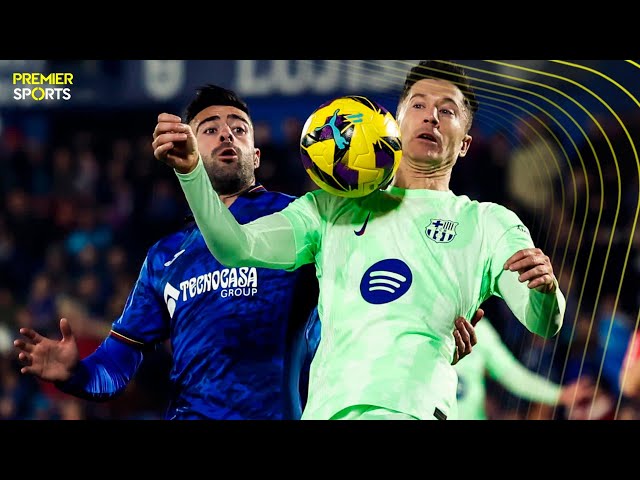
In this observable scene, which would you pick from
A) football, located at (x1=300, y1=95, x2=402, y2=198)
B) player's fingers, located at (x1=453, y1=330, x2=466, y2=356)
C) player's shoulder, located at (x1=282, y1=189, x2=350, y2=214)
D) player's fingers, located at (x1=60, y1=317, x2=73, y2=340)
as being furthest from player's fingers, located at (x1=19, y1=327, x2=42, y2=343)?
player's fingers, located at (x1=453, y1=330, x2=466, y2=356)

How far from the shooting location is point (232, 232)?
4086 millimetres

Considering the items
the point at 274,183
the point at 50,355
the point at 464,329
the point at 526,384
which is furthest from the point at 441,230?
the point at 526,384

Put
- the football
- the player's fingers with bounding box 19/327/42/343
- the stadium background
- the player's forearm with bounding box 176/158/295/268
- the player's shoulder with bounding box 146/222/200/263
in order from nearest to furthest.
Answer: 1. the player's forearm with bounding box 176/158/295/268
2. the football
3. the player's fingers with bounding box 19/327/42/343
4. the player's shoulder with bounding box 146/222/200/263
5. the stadium background

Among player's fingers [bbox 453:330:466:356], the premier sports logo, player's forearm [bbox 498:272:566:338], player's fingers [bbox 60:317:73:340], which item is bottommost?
player's fingers [bbox 453:330:466:356]

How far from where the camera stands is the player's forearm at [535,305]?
406 cm

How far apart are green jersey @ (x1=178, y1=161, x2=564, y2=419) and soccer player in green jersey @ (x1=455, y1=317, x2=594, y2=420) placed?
206cm

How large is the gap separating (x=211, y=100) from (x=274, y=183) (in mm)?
1301

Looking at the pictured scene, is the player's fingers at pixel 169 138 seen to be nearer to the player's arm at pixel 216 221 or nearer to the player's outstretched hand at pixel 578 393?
the player's arm at pixel 216 221

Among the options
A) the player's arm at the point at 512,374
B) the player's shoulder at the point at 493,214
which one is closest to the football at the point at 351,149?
the player's shoulder at the point at 493,214

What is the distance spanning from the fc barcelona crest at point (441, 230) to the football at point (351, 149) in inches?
9.4

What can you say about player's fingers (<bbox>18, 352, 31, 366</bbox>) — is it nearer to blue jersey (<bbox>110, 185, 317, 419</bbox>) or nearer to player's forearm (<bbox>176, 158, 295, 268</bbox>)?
blue jersey (<bbox>110, 185, 317, 419</bbox>)

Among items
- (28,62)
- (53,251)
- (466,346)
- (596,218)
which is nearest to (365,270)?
(466,346)

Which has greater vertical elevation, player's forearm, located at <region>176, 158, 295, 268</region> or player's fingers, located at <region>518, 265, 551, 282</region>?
player's forearm, located at <region>176, 158, 295, 268</region>

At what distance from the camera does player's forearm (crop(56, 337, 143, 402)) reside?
502 cm
